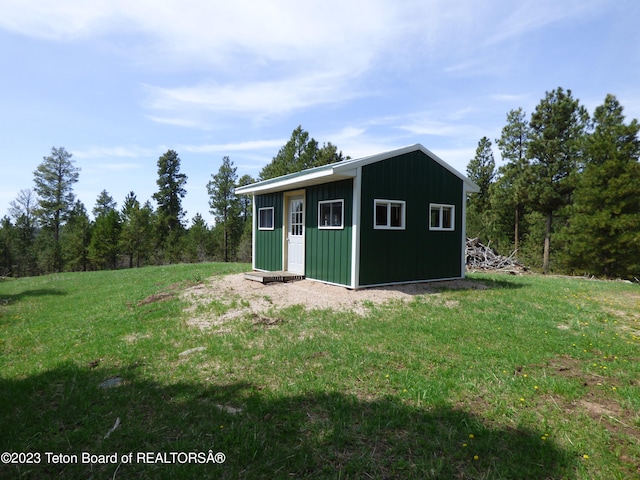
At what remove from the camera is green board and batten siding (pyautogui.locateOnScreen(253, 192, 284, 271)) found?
11.5 m

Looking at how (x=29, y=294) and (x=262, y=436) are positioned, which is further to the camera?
(x=29, y=294)

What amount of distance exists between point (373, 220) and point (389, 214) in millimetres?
644

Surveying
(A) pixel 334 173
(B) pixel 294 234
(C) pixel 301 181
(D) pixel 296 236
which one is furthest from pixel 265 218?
(A) pixel 334 173

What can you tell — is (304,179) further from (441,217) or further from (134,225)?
(134,225)

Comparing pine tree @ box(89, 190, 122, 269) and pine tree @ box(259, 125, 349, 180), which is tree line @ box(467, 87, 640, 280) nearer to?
pine tree @ box(259, 125, 349, 180)

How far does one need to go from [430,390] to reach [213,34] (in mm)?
8704

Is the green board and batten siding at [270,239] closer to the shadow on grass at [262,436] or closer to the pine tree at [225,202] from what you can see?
the shadow on grass at [262,436]

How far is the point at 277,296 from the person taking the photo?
8.24 metres

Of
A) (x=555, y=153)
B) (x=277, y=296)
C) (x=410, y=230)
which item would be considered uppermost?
(x=555, y=153)

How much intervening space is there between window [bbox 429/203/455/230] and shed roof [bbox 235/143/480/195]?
3.78 feet

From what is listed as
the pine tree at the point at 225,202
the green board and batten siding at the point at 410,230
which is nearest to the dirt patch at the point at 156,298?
the green board and batten siding at the point at 410,230

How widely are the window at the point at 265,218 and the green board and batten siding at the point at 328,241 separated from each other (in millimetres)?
2098

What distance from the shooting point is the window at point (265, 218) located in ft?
39.4

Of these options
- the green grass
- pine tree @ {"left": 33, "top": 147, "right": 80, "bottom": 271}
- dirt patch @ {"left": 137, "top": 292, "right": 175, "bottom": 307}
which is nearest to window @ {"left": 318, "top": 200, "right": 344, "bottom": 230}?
the green grass
